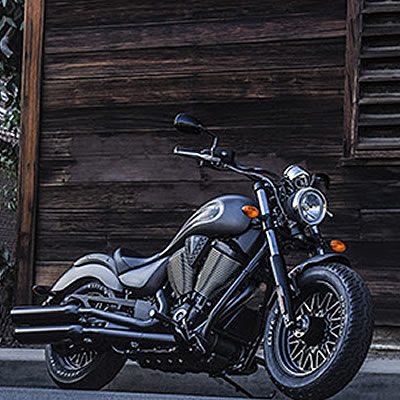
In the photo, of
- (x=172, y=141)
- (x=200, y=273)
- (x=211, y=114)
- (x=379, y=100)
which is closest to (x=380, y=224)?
(x=379, y=100)

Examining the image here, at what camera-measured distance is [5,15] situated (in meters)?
6.01

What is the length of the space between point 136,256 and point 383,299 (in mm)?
1430

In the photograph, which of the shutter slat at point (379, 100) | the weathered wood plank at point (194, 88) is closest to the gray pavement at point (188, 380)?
the shutter slat at point (379, 100)

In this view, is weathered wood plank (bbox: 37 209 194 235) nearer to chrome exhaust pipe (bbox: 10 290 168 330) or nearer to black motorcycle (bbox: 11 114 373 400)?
black motorcycle (bbox: 11 114 373 400)

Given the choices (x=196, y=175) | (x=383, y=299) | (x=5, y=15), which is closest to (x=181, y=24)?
(x=196, y=175)

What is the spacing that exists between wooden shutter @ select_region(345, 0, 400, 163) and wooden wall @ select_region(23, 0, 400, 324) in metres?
0.08

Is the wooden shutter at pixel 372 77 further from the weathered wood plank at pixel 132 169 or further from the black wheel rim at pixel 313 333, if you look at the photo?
the black wheel rim at pixel 313 333

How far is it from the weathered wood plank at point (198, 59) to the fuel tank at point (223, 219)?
1569mm

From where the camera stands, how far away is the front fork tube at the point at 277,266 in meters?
Result: 3.04

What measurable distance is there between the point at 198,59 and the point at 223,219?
1.82m

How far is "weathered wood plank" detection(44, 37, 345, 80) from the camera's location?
4723 mm

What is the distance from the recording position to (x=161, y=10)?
507 cm

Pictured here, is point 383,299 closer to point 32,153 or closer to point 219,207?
point 219,207

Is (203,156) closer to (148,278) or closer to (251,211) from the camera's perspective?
(251,211)
